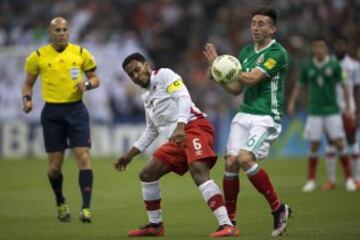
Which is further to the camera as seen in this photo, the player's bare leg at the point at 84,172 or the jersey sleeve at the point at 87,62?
the jersey sleeve at the point at 87,62

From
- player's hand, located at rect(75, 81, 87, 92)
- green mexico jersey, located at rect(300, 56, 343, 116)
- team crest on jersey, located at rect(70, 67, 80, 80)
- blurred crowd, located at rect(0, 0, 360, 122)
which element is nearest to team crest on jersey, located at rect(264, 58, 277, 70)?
player's hand, located at rect(75, 81, 87, 92)

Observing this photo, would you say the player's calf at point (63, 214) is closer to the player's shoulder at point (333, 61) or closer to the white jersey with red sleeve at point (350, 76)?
the player's shoulder at point (333, 61)

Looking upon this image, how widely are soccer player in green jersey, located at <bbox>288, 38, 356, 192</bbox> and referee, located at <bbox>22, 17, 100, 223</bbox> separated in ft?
16.7

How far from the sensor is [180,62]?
27.8 metres

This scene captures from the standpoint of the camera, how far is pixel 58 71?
12.7 metres

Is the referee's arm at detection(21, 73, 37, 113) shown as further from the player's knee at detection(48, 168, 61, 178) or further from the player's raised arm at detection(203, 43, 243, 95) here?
the player's raised arm at detection(203, 43, 243, 95)

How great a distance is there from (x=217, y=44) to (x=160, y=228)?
55.8 ft

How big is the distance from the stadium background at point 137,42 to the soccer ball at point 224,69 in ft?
44.3

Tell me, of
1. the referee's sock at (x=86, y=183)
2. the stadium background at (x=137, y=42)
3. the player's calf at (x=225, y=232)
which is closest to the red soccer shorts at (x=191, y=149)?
the player's calf at (x=225, y=232)

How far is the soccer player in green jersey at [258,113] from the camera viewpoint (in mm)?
10117

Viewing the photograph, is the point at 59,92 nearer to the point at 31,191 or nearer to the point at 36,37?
the point at 31,191

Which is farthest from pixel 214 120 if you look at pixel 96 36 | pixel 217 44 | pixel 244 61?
pixel 244 61

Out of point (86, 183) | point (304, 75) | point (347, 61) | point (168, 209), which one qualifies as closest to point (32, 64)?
point (86, 183)

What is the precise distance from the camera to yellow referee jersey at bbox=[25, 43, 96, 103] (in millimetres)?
12656
